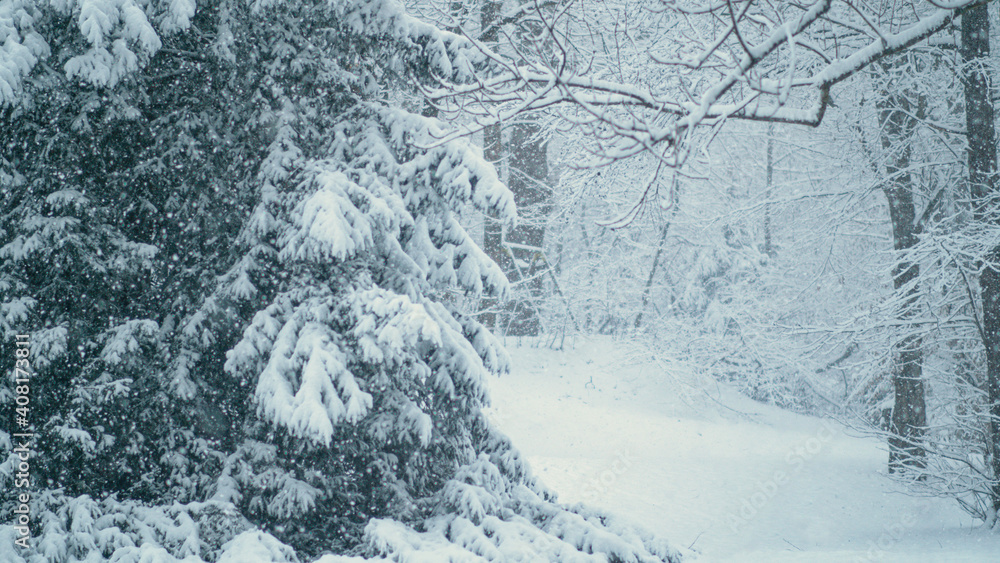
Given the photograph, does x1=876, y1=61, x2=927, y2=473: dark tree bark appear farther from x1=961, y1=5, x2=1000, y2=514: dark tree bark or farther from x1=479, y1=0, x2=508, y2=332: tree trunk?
x1=479, y1=0, x2=508, y2=332: tree trunk

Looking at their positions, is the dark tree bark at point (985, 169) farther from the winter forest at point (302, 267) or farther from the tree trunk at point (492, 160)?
the tree trunk at point (492, 160)

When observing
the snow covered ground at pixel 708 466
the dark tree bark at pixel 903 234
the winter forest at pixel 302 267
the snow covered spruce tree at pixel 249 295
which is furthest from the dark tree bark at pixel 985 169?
the snow covered spruce tree at pixel 249 295

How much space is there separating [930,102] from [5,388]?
1104cm

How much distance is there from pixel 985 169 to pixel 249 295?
7531 millimetres

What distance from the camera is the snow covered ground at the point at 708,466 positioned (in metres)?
8.40

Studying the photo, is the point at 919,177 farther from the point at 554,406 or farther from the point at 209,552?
the point at 209,552

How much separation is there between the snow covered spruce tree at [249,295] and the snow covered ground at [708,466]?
3586mm

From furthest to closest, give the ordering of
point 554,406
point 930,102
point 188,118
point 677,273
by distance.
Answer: point 677,273
point 554,406
point 930,102
point 188,118

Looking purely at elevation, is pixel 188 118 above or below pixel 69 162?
above

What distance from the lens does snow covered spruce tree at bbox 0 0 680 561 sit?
4867 mm

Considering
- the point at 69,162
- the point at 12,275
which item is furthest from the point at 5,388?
the point at 69,162

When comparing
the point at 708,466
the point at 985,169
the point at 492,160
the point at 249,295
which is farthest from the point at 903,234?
the point at 249,295

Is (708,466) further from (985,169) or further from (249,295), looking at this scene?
(249,295)

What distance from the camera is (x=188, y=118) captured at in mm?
5738
